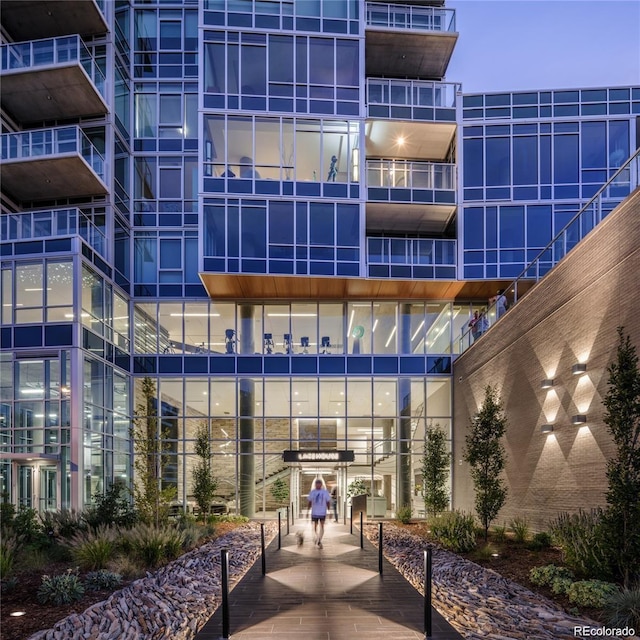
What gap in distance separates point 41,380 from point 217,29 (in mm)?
14895

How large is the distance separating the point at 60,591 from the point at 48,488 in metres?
12.8

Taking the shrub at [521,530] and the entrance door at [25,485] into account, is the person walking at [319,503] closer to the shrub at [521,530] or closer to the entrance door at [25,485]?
the shrub at [521,530]

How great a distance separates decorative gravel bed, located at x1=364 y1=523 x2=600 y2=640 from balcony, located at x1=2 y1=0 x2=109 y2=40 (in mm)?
23176

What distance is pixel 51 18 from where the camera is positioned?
945 inches

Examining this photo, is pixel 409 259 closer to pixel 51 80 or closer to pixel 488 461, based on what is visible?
pixel 488 461

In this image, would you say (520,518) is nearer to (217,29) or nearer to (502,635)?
(502,635)

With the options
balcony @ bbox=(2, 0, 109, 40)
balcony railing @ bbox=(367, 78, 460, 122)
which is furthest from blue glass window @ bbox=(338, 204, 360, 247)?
balcony @ bbox=(2, 0, 109, 40)

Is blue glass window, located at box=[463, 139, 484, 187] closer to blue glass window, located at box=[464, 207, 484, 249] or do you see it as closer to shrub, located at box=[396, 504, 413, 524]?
blue glass window, located at box=[464, 207, 484, 249]

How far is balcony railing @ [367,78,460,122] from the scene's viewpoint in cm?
2541

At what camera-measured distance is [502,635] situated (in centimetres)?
758

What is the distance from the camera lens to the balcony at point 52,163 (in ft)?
74.6

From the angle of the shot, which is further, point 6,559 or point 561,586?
point 6,559

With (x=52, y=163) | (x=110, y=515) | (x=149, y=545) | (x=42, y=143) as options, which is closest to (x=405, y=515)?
(x=110, y=515)

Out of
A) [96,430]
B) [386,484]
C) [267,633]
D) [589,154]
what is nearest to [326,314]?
[386,484]
